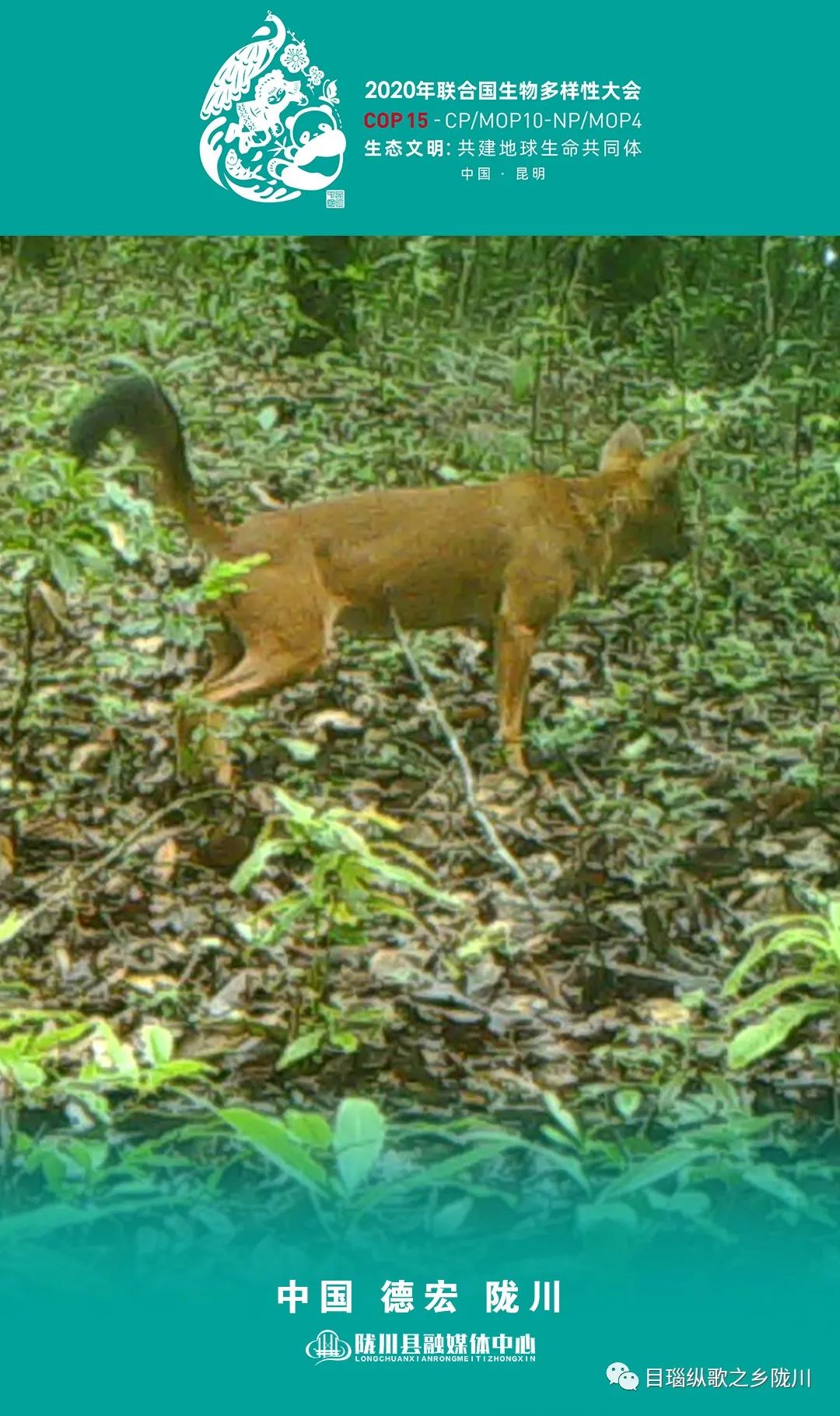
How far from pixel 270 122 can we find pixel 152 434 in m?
0.81

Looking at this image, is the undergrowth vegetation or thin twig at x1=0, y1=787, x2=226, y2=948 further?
thin twig at x1=0, y1=787, x2=226, y2=948

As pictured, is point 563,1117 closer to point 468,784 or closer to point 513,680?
point 468,784

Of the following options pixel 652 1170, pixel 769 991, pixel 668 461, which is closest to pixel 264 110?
pixel 668 461

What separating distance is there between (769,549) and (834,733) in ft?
1.55

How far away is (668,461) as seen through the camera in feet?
24.2

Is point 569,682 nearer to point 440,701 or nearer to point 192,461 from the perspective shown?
point 440,701

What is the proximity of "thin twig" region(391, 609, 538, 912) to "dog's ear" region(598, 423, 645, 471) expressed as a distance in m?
0.65

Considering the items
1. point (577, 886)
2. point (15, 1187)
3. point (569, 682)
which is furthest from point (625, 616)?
point (15, 1187)

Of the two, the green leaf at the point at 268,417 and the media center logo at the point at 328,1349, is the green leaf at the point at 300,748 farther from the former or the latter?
the media center logo at the point at 328,1349

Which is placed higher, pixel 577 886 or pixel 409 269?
pixel 409 269

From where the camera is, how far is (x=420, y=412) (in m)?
7.31

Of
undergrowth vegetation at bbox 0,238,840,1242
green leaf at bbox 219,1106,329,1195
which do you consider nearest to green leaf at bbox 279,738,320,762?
undergrowth vegetation at bbox 0,238,840,1242

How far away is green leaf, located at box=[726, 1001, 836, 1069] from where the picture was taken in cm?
664

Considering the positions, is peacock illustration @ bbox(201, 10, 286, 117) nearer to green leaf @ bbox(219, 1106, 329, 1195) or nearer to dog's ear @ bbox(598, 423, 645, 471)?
dog's ear @ bbox(598, 423, 645, 471)
